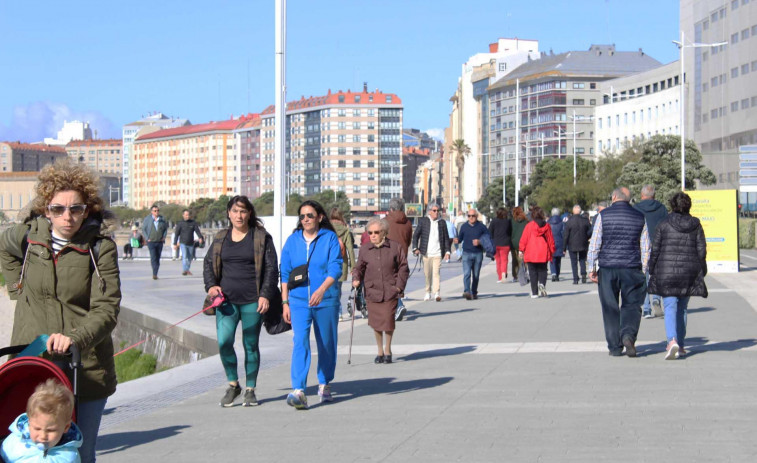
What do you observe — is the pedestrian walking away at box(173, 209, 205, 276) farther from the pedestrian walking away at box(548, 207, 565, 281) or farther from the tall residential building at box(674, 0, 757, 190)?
the tall residential building at box(674, 0, 757, 190)

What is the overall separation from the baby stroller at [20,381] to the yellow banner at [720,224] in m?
25.1

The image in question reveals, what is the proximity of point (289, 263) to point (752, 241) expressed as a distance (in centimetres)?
5125

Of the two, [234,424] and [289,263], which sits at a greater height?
[289,263]

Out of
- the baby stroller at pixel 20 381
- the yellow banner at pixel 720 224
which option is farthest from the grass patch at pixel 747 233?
the baby stroller at pixel 20 381

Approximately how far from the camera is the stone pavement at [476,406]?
7234mm

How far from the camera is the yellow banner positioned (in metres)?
28.5

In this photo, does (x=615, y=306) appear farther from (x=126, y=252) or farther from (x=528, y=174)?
(x=528, y=174)

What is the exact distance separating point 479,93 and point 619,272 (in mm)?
168906

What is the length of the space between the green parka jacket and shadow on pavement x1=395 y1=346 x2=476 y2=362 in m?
7.27

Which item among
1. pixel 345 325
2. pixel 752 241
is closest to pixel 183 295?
pixel 345 325

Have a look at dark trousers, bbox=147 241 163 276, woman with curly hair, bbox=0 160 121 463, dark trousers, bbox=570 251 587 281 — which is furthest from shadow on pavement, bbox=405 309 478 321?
woman with curly hair, bbox=0 160 121 463

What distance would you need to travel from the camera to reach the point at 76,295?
5.23 m

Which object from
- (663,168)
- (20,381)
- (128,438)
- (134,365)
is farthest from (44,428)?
(663,168)

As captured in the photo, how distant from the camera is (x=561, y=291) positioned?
23219mm
